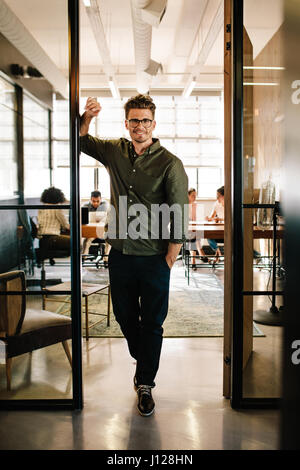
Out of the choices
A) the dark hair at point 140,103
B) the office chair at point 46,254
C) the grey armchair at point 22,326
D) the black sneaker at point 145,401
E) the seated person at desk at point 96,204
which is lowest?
the black sneaker at point 145,401

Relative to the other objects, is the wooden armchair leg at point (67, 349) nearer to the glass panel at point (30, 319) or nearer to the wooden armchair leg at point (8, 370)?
the glass panel at point (30, 319)

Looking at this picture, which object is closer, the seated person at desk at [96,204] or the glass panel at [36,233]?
the glass panel at [36,233]

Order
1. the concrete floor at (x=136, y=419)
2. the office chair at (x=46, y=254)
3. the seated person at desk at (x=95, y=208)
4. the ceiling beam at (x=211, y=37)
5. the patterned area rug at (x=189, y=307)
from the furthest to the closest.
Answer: the seated person at desk at (x=95, y=208)
the ceiling beam at (x=211, y=37)
the patterned area rug at (x=189, y=307)
the office chair at (x=46, y=254)
the concrete floor at (x=136, y=419)

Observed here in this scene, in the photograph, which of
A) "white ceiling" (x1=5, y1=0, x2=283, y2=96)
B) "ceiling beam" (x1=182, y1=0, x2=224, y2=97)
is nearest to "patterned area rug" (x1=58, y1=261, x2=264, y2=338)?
"white ceiling" (x1=5, y1=0, x2=283, y2=96)

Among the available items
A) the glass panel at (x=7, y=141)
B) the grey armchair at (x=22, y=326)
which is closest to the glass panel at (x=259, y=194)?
the grey armchair at (x=22, y=326)

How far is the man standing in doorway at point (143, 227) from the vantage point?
7.45 feet

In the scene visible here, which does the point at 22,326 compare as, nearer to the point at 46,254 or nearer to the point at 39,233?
the point at 46,254

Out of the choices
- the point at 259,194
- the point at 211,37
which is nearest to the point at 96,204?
the point at 211,37

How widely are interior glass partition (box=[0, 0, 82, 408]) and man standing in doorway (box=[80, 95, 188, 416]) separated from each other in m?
0.24

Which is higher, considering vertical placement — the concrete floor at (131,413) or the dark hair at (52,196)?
the dark hair at (52,196)

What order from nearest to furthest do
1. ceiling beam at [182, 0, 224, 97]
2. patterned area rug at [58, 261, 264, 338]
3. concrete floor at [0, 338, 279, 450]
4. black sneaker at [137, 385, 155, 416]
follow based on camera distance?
concrete floor at [0, 338, 279, 450] < black sneaker at [137, 385, 155, 416] < patterned area rug at [58, 261, 264, 338] < ceiling beam at [182, 0, 224, 97]

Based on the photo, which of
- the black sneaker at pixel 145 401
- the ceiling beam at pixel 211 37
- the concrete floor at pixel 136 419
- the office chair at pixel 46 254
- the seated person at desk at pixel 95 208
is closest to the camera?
the concrete floor at pixel 136 419

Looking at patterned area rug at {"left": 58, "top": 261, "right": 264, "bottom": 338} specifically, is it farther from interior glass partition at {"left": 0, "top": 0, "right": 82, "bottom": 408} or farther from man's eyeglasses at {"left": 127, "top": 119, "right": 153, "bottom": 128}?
man's eyeglasses at {"left": 127, "top": 119, "right": 153, "bottom": 128}

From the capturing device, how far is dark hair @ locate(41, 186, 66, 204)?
2309mm
